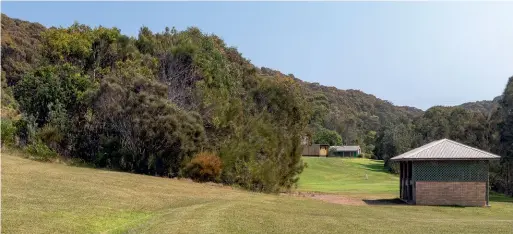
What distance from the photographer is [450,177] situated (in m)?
27.9

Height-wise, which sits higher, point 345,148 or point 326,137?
point 326,137

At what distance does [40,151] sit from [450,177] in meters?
21.9

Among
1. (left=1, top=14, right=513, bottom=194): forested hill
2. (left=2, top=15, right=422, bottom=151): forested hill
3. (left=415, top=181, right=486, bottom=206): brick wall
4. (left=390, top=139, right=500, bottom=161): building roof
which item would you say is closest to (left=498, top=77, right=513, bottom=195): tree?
(left=1, top=14, right=513, bottom=194): forested hill

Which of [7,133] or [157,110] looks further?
[157,110]

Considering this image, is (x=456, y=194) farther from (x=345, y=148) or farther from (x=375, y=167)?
(x=345, y=148)

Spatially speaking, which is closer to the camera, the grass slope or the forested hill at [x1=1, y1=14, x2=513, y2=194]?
the forested hill at [x1=1, y1=14, x2=513, y2=194]

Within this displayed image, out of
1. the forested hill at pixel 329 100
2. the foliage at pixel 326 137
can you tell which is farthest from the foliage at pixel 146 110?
the foliage at pixel 326 137

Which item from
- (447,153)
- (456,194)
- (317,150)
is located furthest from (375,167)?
(456,194)

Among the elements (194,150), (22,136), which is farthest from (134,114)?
(22,136)

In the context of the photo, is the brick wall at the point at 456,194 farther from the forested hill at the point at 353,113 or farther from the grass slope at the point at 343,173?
the forested hill at the point at 353,113

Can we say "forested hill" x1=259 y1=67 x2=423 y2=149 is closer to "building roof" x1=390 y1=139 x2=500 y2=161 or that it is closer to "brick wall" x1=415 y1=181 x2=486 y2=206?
"building roof" x1=390 y1=139 x2=500 y2=161

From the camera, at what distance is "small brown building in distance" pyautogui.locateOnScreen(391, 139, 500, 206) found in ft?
90.5

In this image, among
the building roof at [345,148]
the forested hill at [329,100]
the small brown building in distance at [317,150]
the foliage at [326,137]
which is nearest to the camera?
the forested hill at [329,100]

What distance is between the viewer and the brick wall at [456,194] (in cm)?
2759
